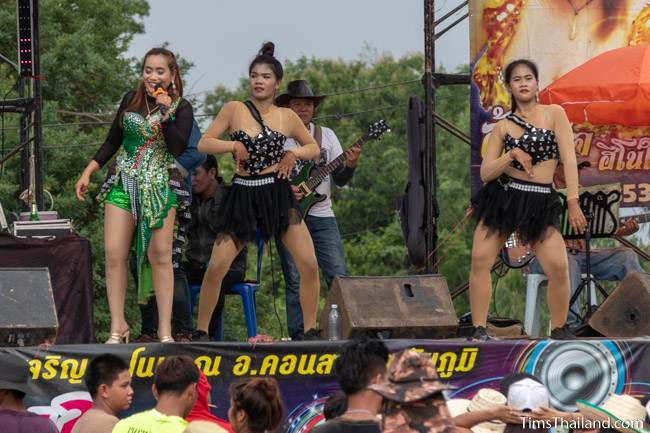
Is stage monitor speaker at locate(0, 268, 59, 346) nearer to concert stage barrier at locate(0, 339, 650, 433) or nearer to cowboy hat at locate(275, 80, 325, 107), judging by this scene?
concert stage barrier at locate(0, 339, 650, 433)

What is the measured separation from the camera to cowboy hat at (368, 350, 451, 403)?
5262 millimetres

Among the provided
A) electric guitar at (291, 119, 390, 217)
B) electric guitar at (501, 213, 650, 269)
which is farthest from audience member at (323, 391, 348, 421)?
electric guitar at (501, 213, 650, 269)

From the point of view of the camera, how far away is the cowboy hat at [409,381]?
17.3 ft

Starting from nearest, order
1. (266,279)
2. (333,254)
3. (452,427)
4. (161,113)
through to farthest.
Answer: (452,427), (161,113), (333,254), (266,279)

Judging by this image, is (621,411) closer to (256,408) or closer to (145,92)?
(256,408)

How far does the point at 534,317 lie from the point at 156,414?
16.7ft

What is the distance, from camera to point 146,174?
355 inches

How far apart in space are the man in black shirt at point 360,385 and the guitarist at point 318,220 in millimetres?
4141

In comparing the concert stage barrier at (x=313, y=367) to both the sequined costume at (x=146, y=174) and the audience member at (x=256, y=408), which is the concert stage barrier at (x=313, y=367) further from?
the audience member at (x=256, y=408)

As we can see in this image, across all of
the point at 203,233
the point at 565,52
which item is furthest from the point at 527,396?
the point at 565,52

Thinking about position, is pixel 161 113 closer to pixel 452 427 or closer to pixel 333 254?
pixel 333 254

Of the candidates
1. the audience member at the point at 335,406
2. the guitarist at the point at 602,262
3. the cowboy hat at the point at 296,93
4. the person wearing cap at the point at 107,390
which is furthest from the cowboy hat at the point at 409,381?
the guitarist at the point at 602,262

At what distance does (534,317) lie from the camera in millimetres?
11008

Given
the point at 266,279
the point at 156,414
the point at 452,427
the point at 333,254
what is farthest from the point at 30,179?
the point at 266,279
